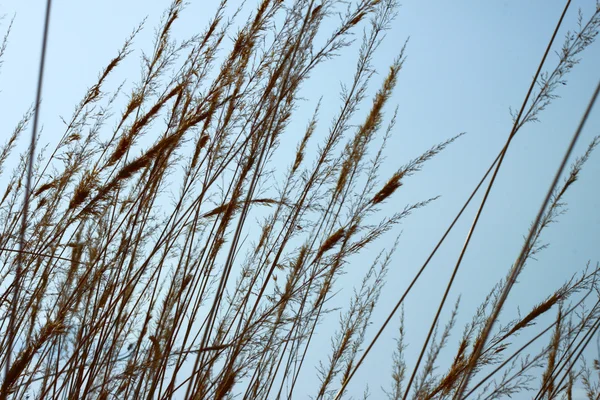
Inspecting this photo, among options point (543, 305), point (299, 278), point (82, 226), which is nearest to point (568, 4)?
point (543, 305)

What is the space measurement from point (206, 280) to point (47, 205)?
0.73 m

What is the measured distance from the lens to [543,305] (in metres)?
1.86

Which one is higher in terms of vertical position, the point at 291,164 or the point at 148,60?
the point at 148,60

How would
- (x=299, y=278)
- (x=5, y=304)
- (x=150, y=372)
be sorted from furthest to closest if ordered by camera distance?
1. (x=299, y=278)
2. (x=5, y=304)
3. (x=150, y=372)

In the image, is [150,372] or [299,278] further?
[299,278]

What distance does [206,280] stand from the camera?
6.78ft

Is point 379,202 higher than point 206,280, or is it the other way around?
point 379,202

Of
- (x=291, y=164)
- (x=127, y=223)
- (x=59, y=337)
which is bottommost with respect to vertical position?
(x=59, y=337)

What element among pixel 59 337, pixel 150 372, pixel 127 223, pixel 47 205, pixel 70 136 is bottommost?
pixel 150 372

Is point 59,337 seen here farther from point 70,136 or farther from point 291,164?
point 291,164

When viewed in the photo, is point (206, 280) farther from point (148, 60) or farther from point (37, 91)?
point (37, 91)

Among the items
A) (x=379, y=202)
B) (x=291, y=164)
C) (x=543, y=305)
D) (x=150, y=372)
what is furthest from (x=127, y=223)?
(x=543, y=305)

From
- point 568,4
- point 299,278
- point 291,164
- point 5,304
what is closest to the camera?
point 568,4

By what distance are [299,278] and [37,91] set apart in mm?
1209
